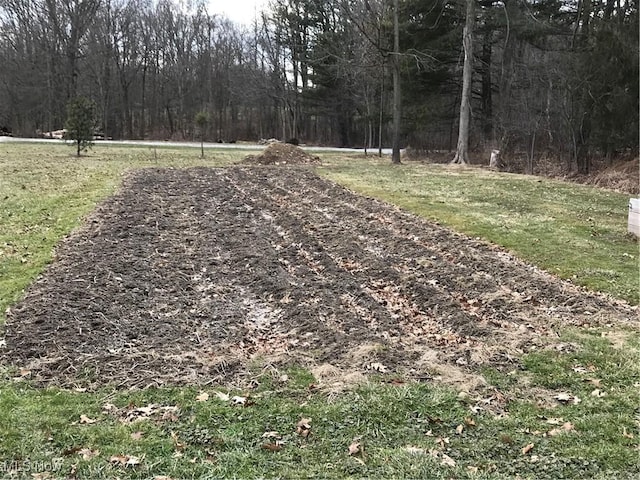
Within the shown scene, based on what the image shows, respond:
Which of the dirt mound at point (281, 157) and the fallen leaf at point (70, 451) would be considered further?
the dirt mound at point (281, 157)

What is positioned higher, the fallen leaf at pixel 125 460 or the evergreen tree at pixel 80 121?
the evergreen tree at pixel 80 121

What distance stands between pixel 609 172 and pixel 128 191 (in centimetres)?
1253

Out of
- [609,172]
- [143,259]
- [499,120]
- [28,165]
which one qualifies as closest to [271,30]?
[499,120]

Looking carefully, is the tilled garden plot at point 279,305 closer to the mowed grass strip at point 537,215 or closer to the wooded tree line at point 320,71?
the mowed grass strip at point 537,215

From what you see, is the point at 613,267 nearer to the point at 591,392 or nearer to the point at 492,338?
the point at 492,338

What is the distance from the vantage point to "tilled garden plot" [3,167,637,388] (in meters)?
4.18

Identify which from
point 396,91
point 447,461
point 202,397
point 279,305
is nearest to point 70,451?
point 202,397

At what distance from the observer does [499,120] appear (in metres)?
23.8

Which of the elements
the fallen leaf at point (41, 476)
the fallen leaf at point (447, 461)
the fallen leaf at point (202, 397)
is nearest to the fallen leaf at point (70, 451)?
the fallen leaf at point (41, 476)

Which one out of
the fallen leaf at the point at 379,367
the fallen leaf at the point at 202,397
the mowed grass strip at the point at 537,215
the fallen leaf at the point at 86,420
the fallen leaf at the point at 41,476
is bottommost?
the fallen leaf at the point at 41,476

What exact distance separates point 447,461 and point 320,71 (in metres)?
37.8

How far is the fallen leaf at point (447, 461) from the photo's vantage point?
2.97 metres

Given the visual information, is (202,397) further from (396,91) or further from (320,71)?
(320,71)

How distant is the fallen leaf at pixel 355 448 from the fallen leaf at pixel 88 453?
4.28 feet
